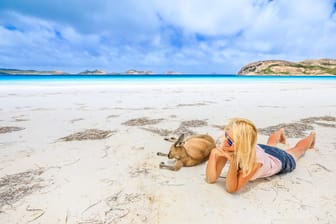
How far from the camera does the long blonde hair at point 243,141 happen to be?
7.31ft

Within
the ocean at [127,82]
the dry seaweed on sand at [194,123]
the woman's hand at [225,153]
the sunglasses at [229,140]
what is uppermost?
the sunglasses at [229,140]

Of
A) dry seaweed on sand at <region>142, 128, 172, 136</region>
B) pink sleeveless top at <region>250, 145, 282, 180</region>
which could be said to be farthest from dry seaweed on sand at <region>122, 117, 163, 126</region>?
pink sleeveless top at <region>250, 145, 282, 180</region>

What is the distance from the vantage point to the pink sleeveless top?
254 cm

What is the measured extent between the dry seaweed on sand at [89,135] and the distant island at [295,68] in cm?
8184

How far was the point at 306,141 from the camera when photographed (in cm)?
355

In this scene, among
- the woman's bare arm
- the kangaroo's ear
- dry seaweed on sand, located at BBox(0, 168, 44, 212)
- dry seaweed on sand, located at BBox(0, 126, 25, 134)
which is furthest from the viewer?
dry seaweed on sand, located at BBox(0, 126, 25, 134)

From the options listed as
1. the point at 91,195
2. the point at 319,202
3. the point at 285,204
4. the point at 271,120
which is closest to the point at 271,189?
the point at 285,204

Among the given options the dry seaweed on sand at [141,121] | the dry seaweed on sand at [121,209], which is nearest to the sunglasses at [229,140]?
the dry seaweed on sand at [121,209]

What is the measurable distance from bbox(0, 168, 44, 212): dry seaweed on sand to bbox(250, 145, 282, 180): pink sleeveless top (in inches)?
99.3

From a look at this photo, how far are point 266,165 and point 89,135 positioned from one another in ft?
11.1

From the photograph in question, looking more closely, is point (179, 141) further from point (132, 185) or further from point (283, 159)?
point (283, 159)

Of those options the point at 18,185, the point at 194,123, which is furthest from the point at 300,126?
the point at 18,185

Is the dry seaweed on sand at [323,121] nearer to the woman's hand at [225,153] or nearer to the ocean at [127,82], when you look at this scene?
the woman's hand at [225,153]

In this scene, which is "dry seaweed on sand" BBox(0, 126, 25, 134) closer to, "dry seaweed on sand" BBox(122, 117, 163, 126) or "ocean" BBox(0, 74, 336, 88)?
"dry seaweed on sand" BBox(122, 117, 163, 126)
